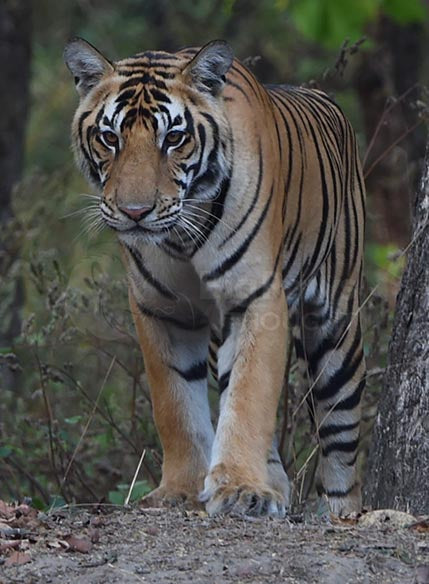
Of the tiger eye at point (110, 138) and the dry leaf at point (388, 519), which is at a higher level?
the tiger eye at point (110, 138)

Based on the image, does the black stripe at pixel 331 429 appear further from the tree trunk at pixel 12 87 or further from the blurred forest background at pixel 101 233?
the tree trunk at pixel 12 87

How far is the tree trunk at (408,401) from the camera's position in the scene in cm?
470

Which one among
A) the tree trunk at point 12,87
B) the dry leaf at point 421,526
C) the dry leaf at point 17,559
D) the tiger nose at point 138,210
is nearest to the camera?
the dry leaf at point 17,559

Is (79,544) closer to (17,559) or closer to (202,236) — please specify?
(17,559)

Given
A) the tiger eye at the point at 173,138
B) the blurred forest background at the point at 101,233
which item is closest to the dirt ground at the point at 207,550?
the blurred forest background at the point at 101,233

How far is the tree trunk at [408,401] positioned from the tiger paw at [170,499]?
2.19 feet

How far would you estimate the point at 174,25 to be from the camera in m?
14.7

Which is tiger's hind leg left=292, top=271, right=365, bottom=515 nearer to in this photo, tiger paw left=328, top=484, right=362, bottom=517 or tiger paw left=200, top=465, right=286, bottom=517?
tiger paw left=328, top=484, right=362, bottom=517

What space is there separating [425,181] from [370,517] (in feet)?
4.36

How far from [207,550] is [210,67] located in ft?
6.28

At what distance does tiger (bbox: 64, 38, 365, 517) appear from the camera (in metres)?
4.72

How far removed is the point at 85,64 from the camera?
509 centimetres

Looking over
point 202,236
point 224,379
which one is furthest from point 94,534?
point 202,236

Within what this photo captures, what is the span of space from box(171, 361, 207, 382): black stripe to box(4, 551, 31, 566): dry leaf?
4.98 feet
